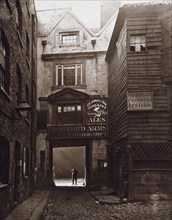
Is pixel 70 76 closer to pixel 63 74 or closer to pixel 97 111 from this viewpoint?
pixel 63 74

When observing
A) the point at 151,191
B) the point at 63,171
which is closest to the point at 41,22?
the point at 151,191

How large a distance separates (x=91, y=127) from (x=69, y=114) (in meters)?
1.73

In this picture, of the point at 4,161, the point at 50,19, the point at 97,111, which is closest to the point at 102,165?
the point at 97,111

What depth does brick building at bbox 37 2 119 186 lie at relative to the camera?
21906 mm

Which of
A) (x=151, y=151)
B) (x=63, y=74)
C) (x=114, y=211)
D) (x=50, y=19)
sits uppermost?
(x=50, y=19)

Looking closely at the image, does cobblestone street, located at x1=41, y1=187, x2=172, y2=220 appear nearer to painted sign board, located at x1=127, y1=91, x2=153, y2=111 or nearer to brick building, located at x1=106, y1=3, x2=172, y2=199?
brick building, located at x1=106, y1=3, x2=172, y2=199

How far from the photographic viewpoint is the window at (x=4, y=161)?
1019 centimetres

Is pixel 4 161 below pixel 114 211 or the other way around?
the other way around

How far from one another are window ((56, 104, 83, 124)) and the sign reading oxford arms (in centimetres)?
47

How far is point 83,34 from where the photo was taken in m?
23.6

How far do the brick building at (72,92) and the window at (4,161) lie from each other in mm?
11570

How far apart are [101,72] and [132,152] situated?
953cm

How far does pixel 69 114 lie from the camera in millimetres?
22547

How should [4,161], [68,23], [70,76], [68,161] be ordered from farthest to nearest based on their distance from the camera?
[68,161] < [68,23] < [70,76] < [4,161]
